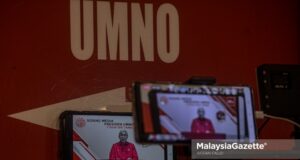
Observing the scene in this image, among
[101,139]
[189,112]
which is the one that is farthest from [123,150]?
[189,112]

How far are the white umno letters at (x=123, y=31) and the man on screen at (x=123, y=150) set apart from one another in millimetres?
428

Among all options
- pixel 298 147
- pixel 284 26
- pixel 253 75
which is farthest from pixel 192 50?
pixel 298 147

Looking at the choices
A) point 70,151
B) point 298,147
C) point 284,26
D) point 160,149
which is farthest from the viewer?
point 284,26

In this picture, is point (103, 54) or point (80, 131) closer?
point (80, 131)

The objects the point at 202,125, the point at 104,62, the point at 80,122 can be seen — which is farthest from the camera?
the point at 104,62

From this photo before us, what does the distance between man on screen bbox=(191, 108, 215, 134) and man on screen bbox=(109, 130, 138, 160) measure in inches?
44.2

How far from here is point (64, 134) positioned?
2604mm

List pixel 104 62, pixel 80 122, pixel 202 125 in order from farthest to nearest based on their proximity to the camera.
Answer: pixel 104 62
pixel 80 122
pixel 202 125

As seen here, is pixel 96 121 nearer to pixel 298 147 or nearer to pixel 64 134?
pixel 64 134

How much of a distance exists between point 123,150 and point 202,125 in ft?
3.79

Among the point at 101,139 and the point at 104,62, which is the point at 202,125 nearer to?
the point at 101,139

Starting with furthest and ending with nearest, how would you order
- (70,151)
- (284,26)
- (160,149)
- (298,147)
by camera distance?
(284,26) < (160,149) < (70,151) < (298,147)

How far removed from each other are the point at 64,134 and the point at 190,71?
769 mm

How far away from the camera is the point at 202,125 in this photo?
1560mm
